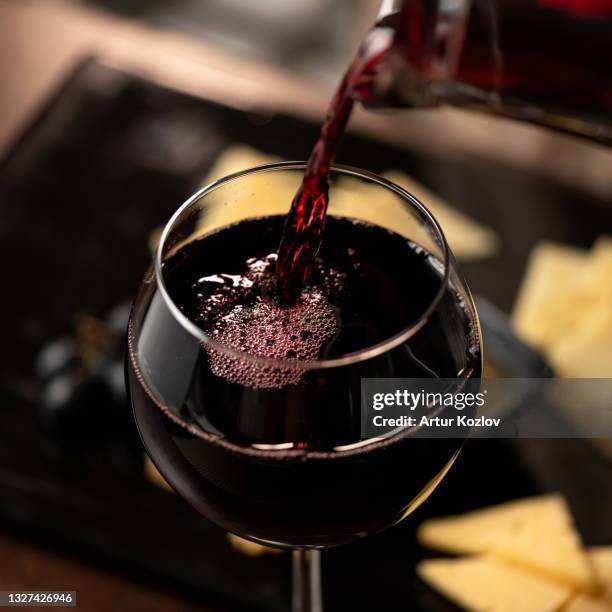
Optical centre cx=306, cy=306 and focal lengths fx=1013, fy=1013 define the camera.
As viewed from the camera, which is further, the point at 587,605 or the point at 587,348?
the point at 587,348

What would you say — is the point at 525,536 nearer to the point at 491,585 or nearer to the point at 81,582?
the point at 491,585

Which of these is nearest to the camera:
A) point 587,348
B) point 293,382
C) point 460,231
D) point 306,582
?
point 293,382

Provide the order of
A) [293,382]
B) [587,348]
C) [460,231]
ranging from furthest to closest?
[460,231]
[587,348]
[293,382]

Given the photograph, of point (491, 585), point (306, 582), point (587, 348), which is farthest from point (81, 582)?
point (587, 348)

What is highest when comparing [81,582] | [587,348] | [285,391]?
[285,391]

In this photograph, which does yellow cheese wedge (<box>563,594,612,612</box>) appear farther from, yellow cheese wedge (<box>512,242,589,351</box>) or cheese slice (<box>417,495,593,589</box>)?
yellow cheese wedge (<box>512,242,589,351</box>)

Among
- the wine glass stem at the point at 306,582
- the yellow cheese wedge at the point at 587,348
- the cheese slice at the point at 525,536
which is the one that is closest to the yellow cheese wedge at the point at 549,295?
the yellow cheese wedge at the point at 587,348

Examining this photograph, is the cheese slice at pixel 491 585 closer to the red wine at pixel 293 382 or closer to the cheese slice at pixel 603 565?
the cheese slice at pixel 603 565
